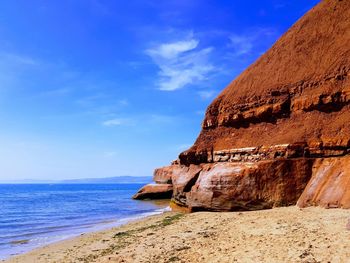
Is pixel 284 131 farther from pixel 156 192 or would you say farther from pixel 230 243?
pixel 156 192

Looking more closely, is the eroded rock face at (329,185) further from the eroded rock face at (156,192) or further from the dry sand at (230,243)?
the eroded rock face at (156,192)

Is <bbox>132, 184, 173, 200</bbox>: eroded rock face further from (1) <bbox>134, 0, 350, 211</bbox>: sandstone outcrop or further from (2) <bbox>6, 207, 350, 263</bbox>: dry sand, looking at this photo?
(2) <bbox>6, 207, 350, 263</bbox>: dry sand

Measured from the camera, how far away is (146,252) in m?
12.4

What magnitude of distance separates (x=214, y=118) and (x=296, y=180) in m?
10.5

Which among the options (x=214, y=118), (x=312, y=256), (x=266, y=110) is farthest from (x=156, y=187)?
(x=312, y=256)

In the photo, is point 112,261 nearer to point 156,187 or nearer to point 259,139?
point 259,139

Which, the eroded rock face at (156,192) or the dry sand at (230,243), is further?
the eroded rock face at (156,192)

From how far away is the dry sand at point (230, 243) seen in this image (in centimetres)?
925

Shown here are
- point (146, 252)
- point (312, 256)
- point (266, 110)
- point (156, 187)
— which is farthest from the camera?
point (156, 187)

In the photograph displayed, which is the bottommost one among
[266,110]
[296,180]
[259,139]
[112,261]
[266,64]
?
[112,261]

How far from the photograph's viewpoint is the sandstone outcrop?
17.7 meters

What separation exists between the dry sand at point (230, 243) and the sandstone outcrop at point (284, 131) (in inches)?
117

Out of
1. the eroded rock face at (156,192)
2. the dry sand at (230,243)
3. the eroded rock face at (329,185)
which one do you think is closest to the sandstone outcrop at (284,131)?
the eroded rock face at (329,185)

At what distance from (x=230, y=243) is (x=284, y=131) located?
37.6 ft
